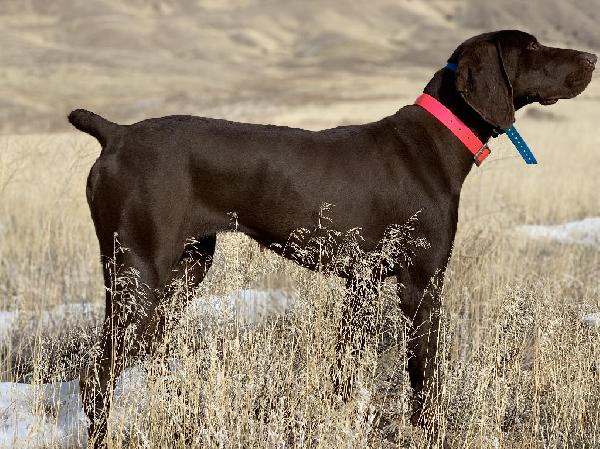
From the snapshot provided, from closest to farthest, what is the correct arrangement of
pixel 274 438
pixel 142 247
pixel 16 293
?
1. pixel 274 438
2. pixel 142 247
3. pixel 16 293

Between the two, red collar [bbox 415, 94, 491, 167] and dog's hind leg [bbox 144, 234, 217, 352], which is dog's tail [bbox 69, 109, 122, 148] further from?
red collar [bbox 415, 94, 491, 167]

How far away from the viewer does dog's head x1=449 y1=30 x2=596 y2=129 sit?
3.62 metres

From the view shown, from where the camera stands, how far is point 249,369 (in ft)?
11.2

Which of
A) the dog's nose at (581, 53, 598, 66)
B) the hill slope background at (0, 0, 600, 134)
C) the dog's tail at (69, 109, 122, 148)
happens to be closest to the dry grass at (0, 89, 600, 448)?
the dog's tail at (69, 109, 122, 148)

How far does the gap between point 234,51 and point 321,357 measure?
257ft

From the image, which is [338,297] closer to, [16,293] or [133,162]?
[133,162]

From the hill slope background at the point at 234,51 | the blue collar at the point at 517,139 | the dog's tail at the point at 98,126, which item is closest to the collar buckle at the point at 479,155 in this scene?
the blue collar at the point at 517,139

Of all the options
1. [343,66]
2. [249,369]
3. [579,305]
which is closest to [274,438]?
[249,369]

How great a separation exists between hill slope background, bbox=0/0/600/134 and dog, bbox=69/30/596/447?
1634 cm

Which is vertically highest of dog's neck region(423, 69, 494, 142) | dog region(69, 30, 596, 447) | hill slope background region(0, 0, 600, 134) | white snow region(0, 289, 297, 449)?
hill slope background region(0, 0, 600, 134)

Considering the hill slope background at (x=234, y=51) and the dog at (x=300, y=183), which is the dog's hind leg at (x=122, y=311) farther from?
the hill slope background at (x=234, y=51)

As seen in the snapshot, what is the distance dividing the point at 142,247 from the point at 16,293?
3048 millimetres

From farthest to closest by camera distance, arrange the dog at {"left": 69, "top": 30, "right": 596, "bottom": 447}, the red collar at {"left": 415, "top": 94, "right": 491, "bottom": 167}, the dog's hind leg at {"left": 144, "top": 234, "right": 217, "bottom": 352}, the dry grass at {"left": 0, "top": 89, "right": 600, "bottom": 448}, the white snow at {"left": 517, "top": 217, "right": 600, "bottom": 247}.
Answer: the white snow at {"left": 517, "top": 217, "right": 600, "bottom": 247}, the red collar at {"left": 415, "top": 94, "right": 491, "bottom": 167}, the dog's hind leg at {"left": 144, "top": 234, "right": 217, "bottom": 352}, the dog at {"left": 69, "top": 30, "right": 596, "bottom": 447}, the dry grass at {"left": 0, "top": 89, "right": 600, "bottom": 448}

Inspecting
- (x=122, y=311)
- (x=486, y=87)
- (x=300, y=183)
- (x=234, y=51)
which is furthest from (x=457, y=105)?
(x=234, y=51)
